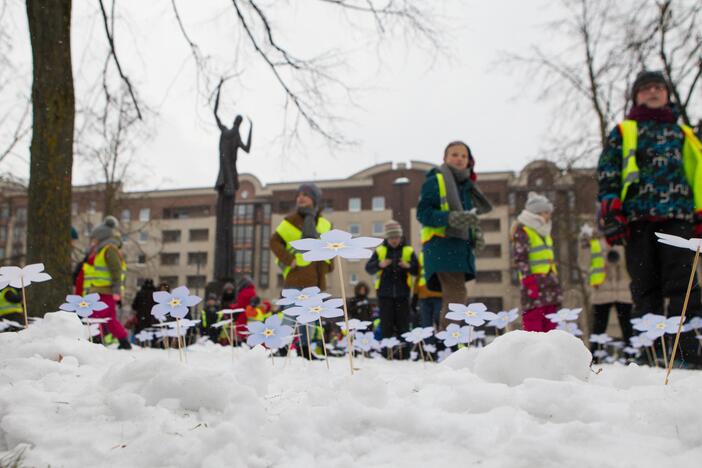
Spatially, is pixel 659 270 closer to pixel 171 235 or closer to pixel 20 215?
pixel 171 235

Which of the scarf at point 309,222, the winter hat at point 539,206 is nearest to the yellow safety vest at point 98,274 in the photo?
the scarf at point 309,222

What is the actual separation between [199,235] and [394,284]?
49.7 metres

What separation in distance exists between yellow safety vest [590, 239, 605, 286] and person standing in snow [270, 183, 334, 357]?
140 inches

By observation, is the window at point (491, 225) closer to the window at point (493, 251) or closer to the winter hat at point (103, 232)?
the window at point (493, 251)

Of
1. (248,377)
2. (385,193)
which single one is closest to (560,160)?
(248,377)

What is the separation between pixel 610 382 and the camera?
1.73 m

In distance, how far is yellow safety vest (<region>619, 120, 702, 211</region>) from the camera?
12.3ft

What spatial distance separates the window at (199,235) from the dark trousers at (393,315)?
48.8m

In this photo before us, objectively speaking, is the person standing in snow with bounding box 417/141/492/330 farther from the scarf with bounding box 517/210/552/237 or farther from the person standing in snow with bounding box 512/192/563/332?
the scarf with bounding box 517/210/552/237

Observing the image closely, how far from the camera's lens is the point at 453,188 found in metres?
4.64

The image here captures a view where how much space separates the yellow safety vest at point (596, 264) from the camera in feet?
22.2

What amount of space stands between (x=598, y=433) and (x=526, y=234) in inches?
173

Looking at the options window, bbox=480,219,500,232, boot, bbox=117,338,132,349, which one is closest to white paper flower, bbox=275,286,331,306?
boot, bbox=117,338,132,349

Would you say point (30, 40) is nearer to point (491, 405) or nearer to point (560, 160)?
point (491, 405)
